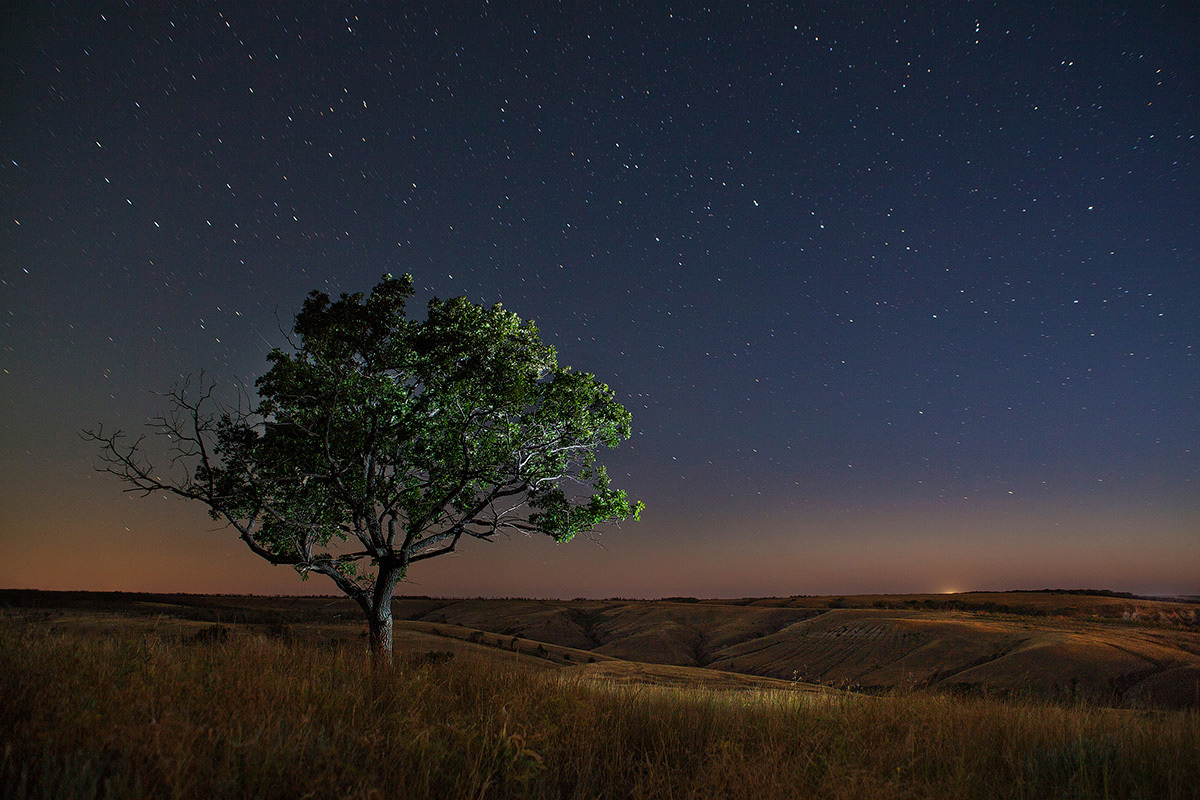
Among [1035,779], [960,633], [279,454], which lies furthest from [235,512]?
[960,633]

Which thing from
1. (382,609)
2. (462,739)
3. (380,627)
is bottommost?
(380,627)

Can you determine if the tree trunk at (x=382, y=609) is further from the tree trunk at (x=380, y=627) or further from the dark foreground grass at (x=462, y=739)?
the dark foreground grass at (x=462, y=739)

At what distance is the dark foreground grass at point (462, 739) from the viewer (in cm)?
349

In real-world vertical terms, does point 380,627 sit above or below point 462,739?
below

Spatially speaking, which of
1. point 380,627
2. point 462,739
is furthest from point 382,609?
point 462,739

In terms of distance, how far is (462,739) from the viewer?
14.8 ft

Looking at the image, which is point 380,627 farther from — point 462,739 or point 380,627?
point 462,739

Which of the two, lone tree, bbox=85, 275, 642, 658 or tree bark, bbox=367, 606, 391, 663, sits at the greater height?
lone tree, bbox=85, 275, 642, 658

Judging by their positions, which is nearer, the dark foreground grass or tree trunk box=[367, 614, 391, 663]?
Result: the dark foreground grass

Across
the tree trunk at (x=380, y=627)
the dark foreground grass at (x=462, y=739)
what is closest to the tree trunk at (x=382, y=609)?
the tree trunk at (x=380, y=627)

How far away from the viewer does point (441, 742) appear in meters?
4.22

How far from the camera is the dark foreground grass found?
11.5 feet

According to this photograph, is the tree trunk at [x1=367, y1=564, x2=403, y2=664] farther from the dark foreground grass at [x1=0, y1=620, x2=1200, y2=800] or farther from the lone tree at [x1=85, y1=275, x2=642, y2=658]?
the dark foreground grass at [x1=0, y1=620, x2=1200, y2=800]

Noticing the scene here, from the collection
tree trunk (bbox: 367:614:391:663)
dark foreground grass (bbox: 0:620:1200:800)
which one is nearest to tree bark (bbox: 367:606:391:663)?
tree trunk (bbox: 367:614:391:663)
